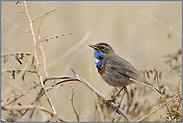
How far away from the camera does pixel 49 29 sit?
5531mm

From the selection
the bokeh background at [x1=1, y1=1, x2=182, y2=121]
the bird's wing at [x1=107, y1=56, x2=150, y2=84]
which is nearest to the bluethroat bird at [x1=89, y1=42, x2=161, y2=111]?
the bird's wing at [x1=107, y1=56, x2=150, y2=84]

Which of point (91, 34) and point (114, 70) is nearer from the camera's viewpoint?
point (114, 70)

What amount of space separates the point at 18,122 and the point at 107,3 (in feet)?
16.6

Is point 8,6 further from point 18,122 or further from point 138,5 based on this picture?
point 138,5

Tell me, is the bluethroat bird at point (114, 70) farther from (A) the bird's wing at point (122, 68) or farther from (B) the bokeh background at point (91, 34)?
(B) the bokeh background at point (91, 34)

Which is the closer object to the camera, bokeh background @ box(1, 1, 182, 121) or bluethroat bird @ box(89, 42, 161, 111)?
bluethroat bird @ box(89, 42, 161, 111)

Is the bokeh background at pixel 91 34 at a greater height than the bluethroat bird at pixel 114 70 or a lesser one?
greater

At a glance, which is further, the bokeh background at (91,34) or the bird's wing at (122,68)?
the bokeh background at (91,34)

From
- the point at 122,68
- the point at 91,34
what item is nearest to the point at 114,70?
the point at 122,68

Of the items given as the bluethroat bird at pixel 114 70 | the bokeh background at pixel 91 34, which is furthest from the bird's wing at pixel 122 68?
the bokeh background at pixel 91 34

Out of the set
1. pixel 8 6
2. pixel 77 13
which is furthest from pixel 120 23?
pixel 8 6

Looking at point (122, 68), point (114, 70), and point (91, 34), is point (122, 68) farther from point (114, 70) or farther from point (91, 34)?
point (91, 34)

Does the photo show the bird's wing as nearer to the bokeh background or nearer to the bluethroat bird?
the bluethroat bird

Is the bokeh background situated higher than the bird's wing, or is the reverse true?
the bokeh background
